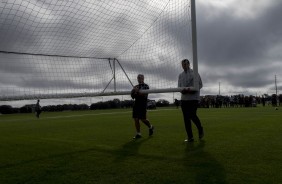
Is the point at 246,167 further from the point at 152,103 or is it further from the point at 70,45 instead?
the point at 152,103

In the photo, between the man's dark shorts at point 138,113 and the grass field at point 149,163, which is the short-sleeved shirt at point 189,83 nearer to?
the grass field at point 149,163

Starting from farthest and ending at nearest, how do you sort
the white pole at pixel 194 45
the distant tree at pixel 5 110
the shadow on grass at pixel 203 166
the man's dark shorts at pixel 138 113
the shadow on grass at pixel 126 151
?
the distant tree at pixel 5 110 < the man's dark shorts at pixel 138 113 < the white pole at pixel 194 45 < the shadow on grass at pixel 126 151 < the shadow on grass at pixel 203 166

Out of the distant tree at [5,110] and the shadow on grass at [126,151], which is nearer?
the shadow on grass at [126,151]

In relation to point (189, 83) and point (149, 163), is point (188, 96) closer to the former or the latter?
point (189, 83)

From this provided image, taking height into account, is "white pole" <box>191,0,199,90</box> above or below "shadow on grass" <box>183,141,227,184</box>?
above

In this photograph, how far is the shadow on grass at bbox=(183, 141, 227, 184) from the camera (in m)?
4.32

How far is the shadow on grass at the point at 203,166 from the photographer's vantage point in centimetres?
432

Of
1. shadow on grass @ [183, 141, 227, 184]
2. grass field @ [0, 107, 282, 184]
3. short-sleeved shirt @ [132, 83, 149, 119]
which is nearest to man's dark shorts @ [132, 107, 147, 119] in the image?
short-sleeved shirt @ [132, 83, 149, 119]

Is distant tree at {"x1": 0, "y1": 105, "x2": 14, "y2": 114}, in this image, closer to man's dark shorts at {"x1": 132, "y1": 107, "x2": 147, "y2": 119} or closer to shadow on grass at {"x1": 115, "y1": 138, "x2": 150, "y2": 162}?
man's dark shorts at {"x1": 132, "y1": 107, "x2": 147, "y2": 119}

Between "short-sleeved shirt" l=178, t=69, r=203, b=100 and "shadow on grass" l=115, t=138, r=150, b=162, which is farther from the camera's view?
"short-sleeved shirt" l=178, t=69, r=203, b=100

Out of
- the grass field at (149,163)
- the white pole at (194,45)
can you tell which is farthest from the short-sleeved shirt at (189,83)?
the grass field at (149,163)

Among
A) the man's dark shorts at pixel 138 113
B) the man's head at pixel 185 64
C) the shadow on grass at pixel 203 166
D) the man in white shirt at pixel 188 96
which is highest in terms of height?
the man's head at pixel 185 64

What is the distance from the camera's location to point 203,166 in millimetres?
5047

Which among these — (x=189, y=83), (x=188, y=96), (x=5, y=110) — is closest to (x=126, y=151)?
(x=188, y=96)
